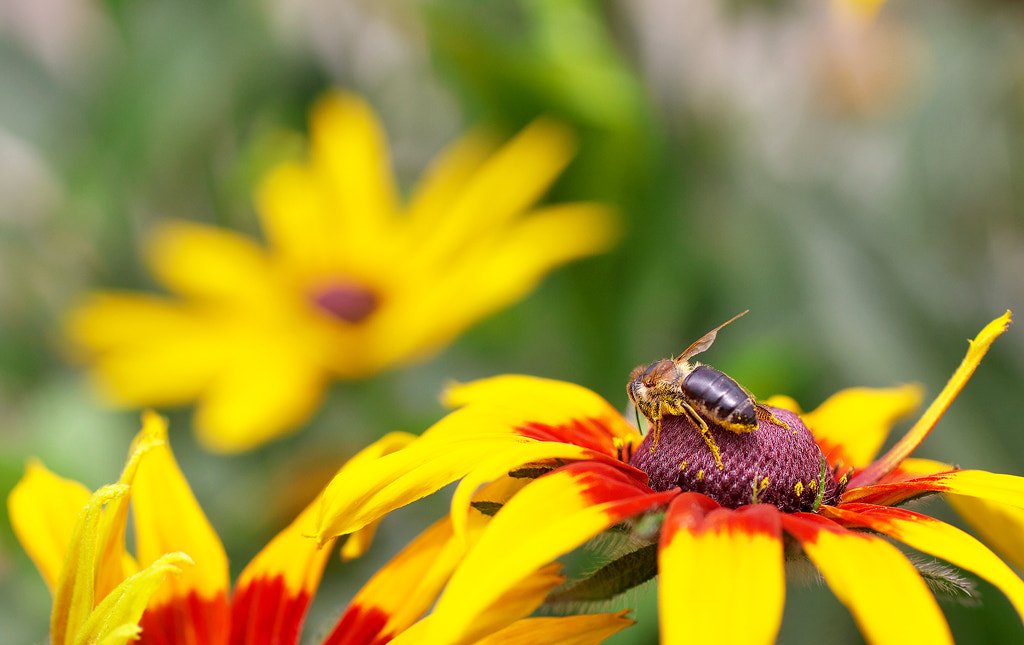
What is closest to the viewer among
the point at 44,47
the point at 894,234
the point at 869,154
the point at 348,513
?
the point at 348,513

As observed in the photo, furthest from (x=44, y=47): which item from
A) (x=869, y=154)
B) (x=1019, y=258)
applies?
(x=1019, y=258)

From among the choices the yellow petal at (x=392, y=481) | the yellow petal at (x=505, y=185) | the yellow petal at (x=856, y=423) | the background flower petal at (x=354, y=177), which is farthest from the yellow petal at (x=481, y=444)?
the background flower petal at (x=354, y=177)

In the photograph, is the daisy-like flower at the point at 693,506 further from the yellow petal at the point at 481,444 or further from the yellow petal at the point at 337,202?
the yellow petal at the point at 337,202

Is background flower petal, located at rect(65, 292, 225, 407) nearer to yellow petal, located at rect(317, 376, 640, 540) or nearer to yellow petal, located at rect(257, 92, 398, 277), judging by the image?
yellow petal, located at rect(257, 92, 398, 277)

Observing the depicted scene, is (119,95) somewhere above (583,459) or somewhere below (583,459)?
above

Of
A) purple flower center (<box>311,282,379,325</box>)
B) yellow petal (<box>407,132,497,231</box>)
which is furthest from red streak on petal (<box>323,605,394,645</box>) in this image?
yellow petal (<box>407,132,497,231</box>)

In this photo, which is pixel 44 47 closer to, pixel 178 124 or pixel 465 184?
pixel 178 124
